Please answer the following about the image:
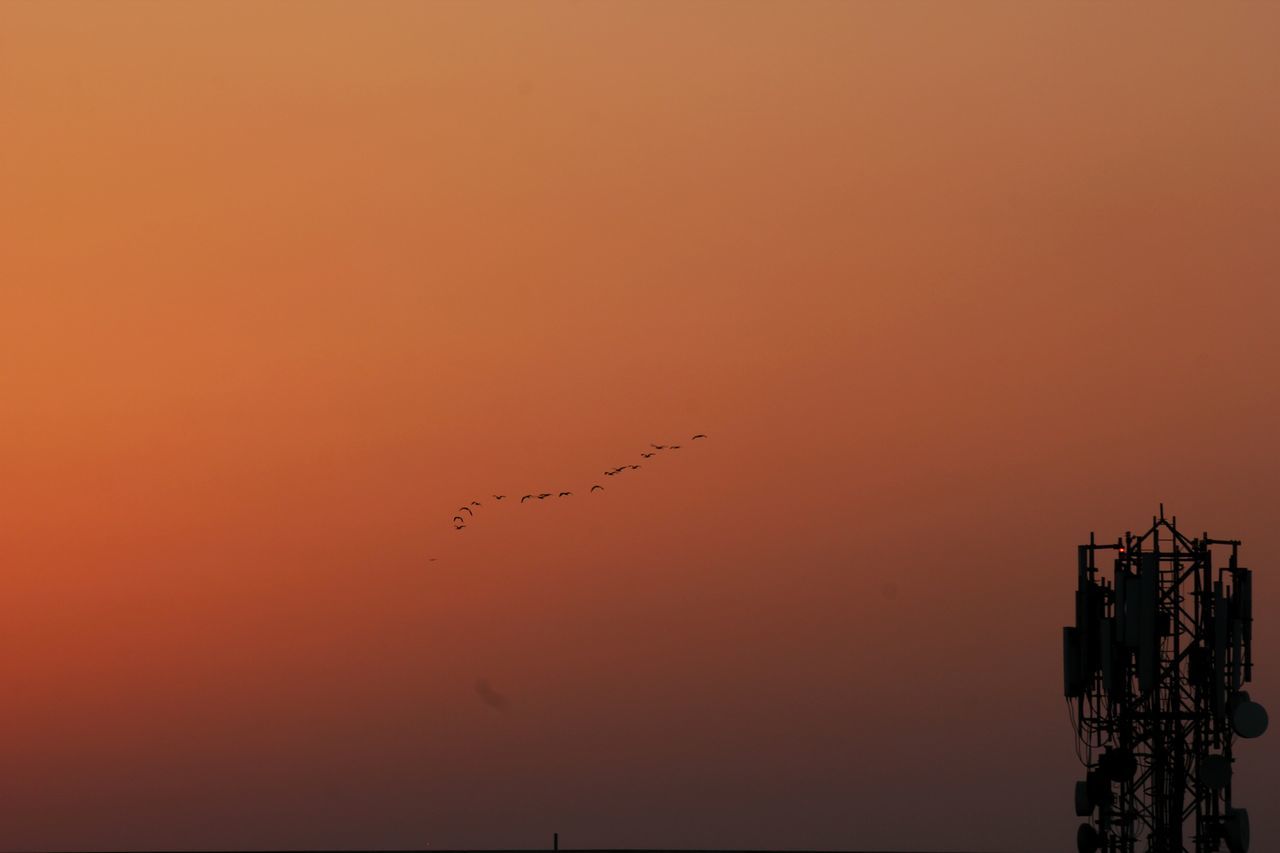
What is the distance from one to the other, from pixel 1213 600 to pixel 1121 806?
8.94 metres

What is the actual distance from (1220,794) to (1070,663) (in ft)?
26.5

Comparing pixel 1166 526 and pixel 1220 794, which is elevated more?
pixel 1166 526

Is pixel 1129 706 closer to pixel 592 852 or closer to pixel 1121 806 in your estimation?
pixel 1121 806

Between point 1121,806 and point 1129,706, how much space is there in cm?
400

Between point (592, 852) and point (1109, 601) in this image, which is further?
point (592, 852)

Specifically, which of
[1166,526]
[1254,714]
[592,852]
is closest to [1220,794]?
[1254,714]

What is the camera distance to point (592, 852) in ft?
550

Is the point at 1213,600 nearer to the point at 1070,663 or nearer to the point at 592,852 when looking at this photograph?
the point at 1070,663

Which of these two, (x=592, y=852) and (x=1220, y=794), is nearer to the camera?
(x=1220, y=794)

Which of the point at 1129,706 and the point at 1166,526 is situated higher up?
the point at 1166,526

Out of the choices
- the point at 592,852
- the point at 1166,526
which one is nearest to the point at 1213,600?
the point at 1166,526

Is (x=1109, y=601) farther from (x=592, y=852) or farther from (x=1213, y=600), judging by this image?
(x=592, y=852)

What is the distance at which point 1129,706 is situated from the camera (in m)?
105

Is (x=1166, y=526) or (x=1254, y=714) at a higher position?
(x=1166, y=526)
